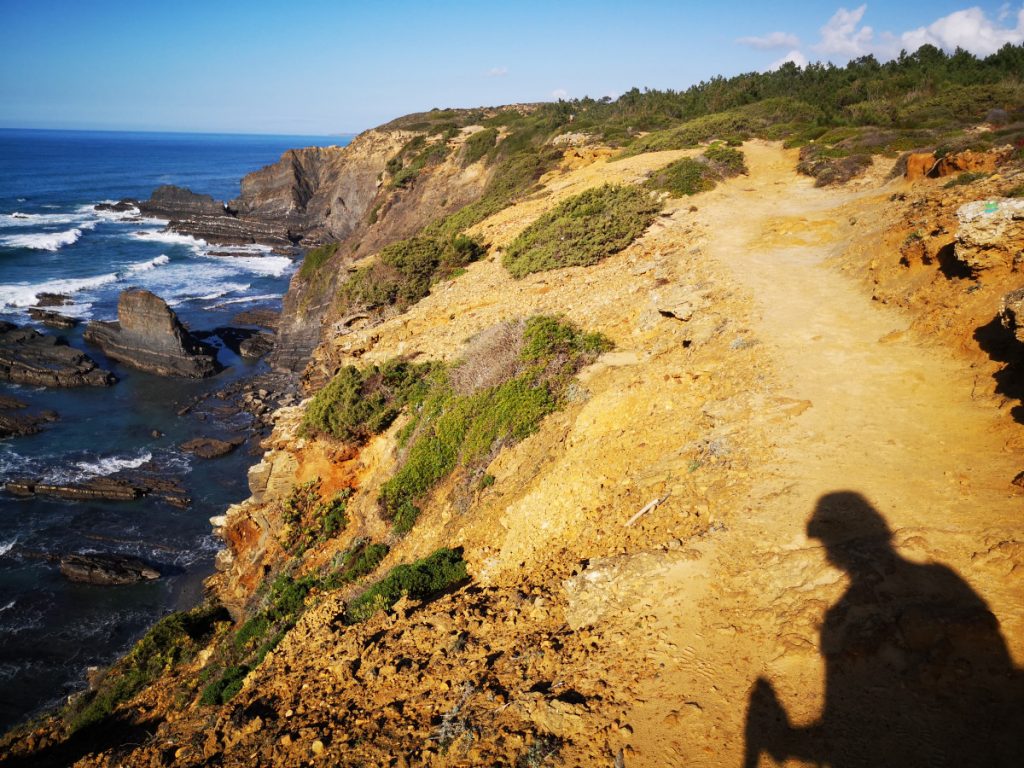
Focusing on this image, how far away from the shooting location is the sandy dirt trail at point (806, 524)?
4500 millimetres

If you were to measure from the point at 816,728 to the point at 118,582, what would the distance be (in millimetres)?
18620

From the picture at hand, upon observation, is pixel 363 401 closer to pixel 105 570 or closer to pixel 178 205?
pixel 105 570

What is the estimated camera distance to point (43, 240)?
53.0m

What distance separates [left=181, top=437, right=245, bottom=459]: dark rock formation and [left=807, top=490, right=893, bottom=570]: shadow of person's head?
74.6ft

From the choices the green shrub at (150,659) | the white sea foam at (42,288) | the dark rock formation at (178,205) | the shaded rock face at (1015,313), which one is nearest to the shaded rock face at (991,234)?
the shaded rock face at (1015,313)

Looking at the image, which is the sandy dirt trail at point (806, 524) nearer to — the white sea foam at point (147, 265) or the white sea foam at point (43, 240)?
the white sea foam at point (147, 265)

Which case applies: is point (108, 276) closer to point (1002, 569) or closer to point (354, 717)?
point (354, 717)

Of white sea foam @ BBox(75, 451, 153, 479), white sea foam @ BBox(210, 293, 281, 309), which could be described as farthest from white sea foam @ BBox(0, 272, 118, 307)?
white sea foam @ BBox(75, 451, 153, 479)

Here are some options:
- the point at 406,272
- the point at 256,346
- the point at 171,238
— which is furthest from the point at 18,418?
the point at 171,238

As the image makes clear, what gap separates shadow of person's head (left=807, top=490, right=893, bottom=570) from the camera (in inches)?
210

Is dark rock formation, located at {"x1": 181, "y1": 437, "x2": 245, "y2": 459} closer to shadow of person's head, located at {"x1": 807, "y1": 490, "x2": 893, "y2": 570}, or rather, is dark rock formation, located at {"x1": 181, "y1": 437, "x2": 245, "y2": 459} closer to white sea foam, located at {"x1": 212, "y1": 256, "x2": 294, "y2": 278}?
shadow of person's head, located at {"x1": 807, "y1": 490, "x2": 893, "y2": 570}

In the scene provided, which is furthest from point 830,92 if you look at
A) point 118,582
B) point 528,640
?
point 118,582

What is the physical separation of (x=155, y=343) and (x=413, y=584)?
2926 cm

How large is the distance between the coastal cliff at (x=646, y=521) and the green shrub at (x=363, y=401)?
5 centimetres
